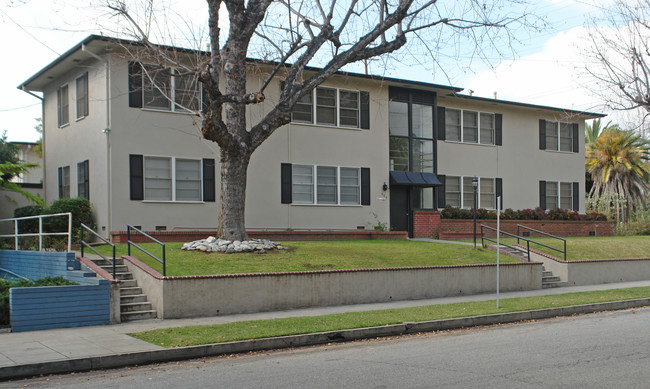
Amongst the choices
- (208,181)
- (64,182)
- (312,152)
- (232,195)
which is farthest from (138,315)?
(64,182)

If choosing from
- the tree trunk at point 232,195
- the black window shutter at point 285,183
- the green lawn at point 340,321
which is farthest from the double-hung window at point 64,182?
the green lawn at point 340,321

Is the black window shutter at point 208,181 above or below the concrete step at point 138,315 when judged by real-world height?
above

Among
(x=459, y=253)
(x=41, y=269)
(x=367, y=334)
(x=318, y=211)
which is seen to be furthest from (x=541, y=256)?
(x=41, y=269)

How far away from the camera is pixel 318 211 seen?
23.2 m

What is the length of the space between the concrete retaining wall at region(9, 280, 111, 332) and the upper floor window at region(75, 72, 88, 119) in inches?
426

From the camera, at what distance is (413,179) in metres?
25.6

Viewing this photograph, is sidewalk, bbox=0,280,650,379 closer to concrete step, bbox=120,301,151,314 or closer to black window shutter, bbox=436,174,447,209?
concrete step, bbox=120,301,151,314

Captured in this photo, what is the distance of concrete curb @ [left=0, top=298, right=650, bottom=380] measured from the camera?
333 inches

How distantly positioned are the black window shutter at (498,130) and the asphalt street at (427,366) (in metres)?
18.9

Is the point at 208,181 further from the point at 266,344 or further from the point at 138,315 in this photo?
the point at 266,344

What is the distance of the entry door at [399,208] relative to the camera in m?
25.6

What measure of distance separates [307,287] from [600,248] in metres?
14.4

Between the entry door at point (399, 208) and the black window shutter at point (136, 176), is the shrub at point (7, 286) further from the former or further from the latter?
the entry door at point (399, 208)

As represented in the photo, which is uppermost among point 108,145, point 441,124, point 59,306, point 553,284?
point 441,124
